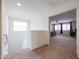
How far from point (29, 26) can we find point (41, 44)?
277 centimetres

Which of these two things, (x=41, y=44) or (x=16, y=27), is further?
(x=16, y=27)

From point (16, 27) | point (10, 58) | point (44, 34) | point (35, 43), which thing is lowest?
point (10, 58)

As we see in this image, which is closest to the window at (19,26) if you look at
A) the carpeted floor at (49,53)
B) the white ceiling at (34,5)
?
the white ceiling at (34,5)

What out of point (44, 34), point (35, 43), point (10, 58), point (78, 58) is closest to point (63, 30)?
point (44, 34)

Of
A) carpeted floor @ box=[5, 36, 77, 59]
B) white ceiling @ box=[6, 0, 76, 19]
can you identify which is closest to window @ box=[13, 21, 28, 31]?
white ceiling @ box=[6, 0, 76, 19]

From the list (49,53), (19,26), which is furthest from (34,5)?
(19,26)

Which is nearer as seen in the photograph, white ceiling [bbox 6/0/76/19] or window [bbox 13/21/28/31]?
Answer: white ceiling [bbox 6/0/76/19]

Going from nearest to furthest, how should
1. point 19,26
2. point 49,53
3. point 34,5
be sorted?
point 49,53
point 34,5
point 19,26

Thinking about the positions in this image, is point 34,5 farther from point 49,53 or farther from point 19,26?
point 19,26

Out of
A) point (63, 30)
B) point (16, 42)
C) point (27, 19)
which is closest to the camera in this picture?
point (16, 42)

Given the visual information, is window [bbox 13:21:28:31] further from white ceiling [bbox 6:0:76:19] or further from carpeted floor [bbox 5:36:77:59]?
carpeted floor [bbox 5:36:77:59]

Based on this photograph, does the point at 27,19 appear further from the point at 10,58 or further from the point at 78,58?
the point at 78,58

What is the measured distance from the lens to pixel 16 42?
5.74 meters

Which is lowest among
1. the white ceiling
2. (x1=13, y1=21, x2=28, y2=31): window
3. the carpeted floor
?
the carpeted floor
